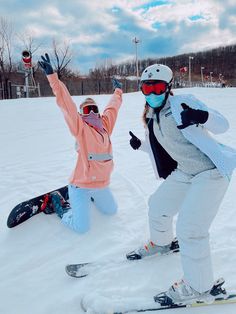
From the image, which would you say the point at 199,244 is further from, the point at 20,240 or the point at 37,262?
the point at 20,240

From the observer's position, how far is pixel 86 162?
331cm

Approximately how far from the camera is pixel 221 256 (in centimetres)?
274

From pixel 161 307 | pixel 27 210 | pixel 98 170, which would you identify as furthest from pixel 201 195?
pixel 27 210

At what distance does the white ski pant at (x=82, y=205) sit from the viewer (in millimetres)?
3246

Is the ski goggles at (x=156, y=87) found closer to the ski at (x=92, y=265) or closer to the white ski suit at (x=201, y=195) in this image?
the white ski suit at (x=201, y=195)

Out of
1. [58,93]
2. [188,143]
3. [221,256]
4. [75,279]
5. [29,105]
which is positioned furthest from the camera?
[29,105]

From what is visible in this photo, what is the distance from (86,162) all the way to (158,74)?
4.42 ft

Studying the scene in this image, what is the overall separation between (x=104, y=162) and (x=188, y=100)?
148 cm

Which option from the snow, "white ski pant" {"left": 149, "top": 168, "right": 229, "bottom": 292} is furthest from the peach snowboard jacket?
"white ski pant" {"left": 149, "top": 168, "right": 229, "bottom": 292}

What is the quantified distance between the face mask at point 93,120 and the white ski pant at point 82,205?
0.69 metres

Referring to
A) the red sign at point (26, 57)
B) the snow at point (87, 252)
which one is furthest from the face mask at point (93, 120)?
the red sign at point (26, 57)

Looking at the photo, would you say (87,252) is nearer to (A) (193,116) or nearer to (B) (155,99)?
(B) (155,99)

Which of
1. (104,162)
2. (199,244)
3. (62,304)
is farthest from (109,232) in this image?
(199,244)

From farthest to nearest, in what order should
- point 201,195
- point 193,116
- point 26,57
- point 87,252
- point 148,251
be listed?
1. point 26,57
2. point 87,252
3. point 148,251
4. point 201,195
5. point 193,116
